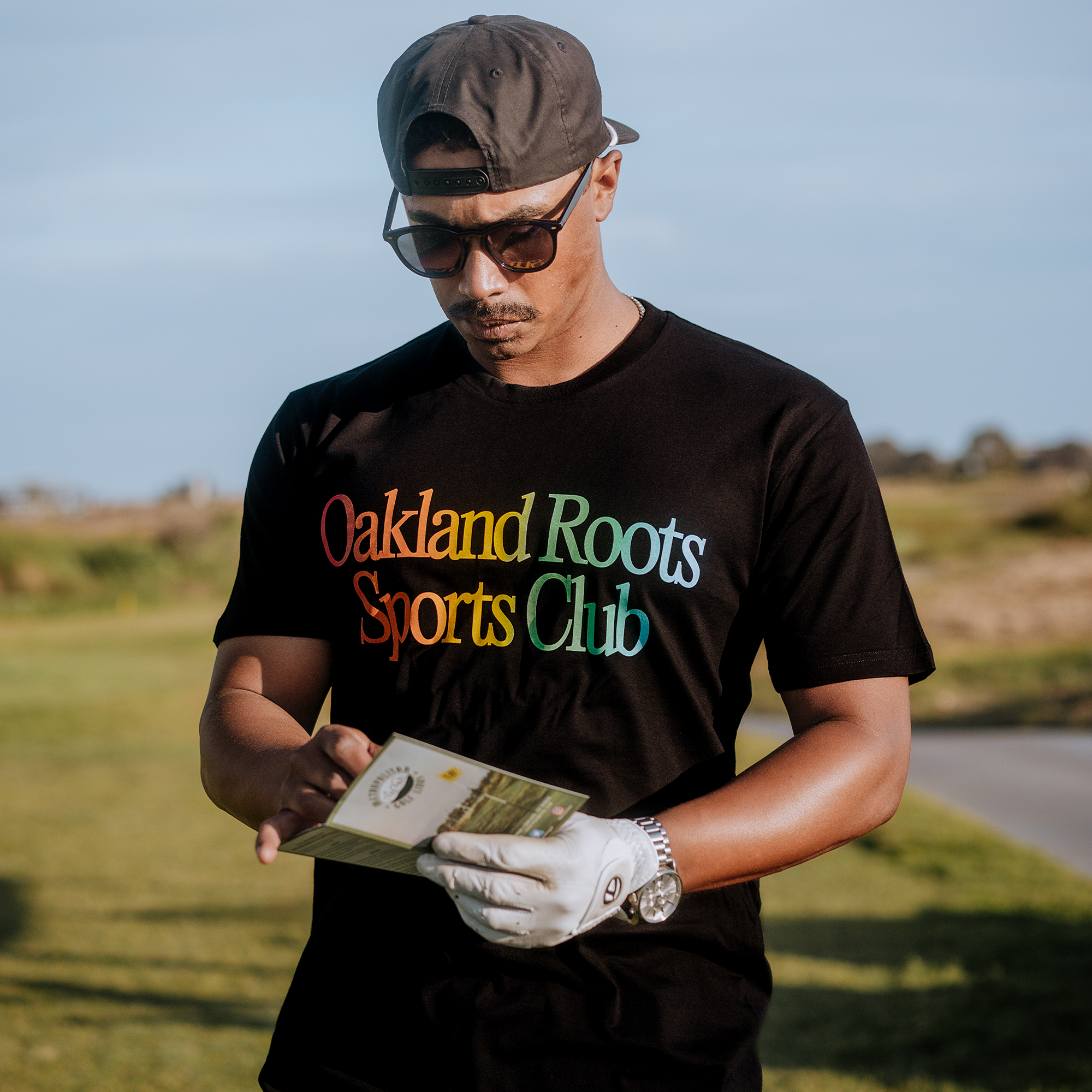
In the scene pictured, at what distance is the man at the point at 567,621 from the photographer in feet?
6.17

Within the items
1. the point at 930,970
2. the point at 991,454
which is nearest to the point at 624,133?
the point at 930,970

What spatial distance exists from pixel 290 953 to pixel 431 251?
6606 millimetres

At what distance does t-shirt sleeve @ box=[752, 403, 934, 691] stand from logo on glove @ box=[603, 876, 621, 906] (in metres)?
0.41

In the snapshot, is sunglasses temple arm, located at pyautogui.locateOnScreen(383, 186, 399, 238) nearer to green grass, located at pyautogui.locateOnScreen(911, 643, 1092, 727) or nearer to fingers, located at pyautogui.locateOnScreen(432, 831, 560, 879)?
fingers, located at pyautogui.locateOnScreen(432, 831, 560, 879)

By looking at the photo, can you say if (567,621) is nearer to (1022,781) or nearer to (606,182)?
(606,182)

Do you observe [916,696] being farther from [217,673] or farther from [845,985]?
[217,673]

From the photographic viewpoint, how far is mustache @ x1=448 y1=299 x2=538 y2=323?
2.03 m

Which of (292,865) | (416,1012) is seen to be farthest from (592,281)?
(292,865)

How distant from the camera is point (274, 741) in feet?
6.63

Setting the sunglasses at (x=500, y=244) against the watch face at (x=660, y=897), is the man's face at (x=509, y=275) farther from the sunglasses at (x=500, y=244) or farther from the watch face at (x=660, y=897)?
the watch face at (x=660, y=897)

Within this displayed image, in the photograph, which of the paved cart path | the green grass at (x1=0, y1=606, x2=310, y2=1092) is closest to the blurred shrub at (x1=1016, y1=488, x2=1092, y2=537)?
the paved cart path

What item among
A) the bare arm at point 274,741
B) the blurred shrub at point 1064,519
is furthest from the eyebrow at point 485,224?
the blurred shrub at point 1064,519

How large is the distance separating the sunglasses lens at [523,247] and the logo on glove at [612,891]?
0.88 metres

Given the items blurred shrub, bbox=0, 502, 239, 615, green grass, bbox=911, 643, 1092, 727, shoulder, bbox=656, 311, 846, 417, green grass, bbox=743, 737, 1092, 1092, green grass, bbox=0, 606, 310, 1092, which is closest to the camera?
shoulder, bbox=656, 311, 846, 417
